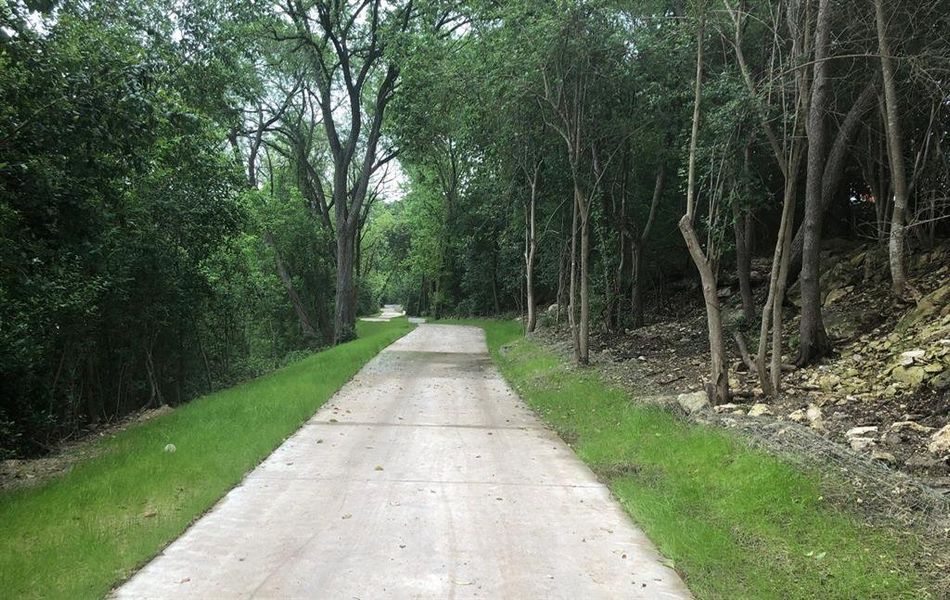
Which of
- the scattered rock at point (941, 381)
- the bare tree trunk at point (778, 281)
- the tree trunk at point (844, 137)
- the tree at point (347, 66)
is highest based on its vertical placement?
Result: the tree at point (347, 66)

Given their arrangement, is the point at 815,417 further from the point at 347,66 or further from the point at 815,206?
the point at 347,66

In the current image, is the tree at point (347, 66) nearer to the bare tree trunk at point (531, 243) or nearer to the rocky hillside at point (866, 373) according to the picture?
the bare tree trunk at point (531, 243)

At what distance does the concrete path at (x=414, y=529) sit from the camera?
385 centimetres

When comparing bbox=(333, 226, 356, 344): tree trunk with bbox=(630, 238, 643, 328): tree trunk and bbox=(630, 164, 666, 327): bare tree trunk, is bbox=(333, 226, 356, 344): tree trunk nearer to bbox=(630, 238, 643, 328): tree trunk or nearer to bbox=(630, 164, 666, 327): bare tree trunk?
bbox=(630, 238, 643, 328): tree trunk

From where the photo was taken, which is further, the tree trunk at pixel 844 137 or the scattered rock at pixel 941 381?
the tree trunk at pixel 844 137

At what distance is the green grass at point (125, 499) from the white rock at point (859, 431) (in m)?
5.68

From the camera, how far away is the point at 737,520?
461cm

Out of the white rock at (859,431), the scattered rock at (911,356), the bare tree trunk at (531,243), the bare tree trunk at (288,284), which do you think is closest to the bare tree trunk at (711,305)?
the scattered rock at (911,356)

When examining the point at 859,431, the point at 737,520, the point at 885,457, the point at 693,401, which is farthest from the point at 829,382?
the point at 737,520

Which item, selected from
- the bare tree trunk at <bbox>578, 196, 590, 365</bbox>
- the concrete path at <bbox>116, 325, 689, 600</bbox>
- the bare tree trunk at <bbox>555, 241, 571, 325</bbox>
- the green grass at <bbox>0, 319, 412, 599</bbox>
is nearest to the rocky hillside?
the bare tree trunk at <bbox>578, 196, 590, 365</bbox>

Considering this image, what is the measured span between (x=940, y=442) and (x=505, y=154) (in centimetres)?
1342

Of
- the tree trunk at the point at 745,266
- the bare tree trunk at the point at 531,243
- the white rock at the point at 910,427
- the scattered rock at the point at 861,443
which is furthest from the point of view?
the bare tree trunk at the point at 531,243

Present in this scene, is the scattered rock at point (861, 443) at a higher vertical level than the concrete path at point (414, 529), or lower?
higher

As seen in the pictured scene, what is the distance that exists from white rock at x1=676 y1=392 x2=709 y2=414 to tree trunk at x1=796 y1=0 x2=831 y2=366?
5.22ft
